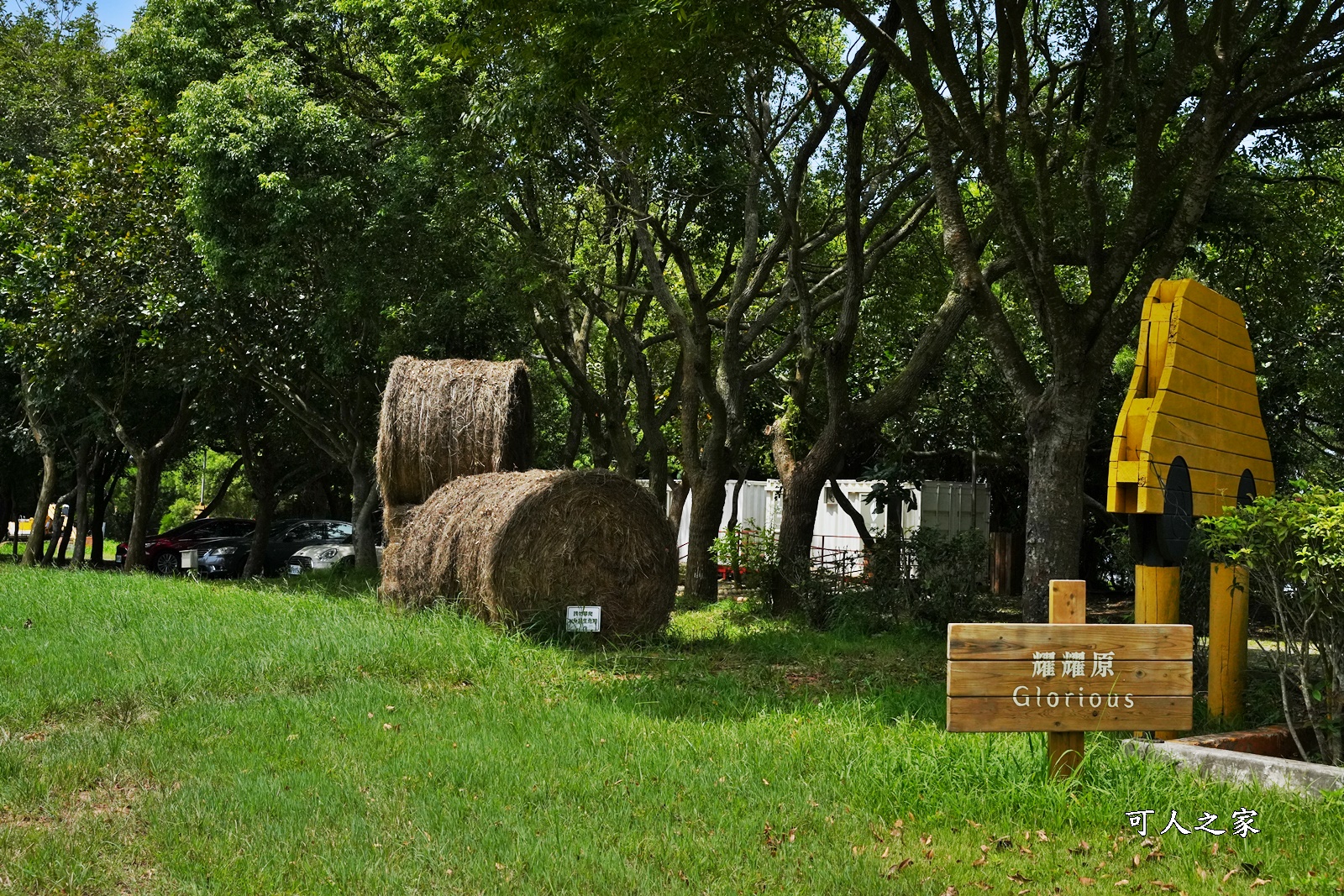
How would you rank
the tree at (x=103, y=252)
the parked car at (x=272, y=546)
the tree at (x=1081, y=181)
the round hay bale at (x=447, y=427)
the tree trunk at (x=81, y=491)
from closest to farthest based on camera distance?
the tree at (x=1081, y=181) < the round hay bale at (x=447, y=427) < the tree at (x=103, y=252) < the parked car at (x=272, y=546) < the tree trunk at (x=81, y=491)

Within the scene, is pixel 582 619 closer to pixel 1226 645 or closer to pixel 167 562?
pixel 1226 645

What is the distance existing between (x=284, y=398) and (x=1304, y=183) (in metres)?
15.9

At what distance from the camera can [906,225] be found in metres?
14.8

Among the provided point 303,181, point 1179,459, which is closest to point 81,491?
point 303,181

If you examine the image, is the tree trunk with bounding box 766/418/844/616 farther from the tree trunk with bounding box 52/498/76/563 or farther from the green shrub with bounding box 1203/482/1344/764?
the tree trunk with bounding box 52/498/76/563

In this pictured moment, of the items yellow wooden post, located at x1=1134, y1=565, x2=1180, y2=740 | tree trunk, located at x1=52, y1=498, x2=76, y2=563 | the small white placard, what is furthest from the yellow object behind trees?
tree trunk, located at x1=52, y1=498, x2=76, y2=563

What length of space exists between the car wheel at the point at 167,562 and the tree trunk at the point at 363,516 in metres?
7.69

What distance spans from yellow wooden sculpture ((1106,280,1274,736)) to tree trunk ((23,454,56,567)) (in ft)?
68.7

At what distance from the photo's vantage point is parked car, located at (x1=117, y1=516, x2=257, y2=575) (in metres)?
26.2

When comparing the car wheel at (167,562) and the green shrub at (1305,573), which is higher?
the green shrub at (1305,573)

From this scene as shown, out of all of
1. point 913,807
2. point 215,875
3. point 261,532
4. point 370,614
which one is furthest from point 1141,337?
point 261,532

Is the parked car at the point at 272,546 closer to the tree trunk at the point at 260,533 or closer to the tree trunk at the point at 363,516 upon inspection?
the tree trunk at the point at 260,533

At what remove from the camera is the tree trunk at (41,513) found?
22.9 metres

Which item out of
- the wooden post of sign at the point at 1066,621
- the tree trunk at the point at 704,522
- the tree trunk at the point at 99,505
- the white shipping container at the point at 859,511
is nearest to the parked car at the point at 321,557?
the white shipping container at the point at 859,511
